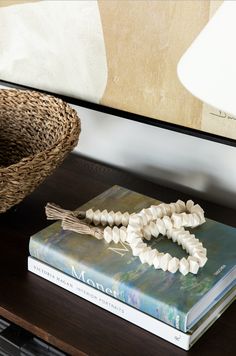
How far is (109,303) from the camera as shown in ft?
2.24

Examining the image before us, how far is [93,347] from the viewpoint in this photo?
2.09 feet

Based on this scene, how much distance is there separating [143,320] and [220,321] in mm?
90

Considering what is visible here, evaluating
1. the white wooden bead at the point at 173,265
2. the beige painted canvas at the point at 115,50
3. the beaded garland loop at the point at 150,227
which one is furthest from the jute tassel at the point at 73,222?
the beige painted canvas at the point at 115,50

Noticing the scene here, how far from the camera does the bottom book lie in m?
0.64

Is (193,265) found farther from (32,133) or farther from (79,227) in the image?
(32,133)

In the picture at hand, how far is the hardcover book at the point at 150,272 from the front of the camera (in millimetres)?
639

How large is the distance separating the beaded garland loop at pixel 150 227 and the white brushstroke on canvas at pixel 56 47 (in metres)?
0.25

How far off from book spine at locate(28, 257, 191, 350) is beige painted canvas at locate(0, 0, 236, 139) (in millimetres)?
295

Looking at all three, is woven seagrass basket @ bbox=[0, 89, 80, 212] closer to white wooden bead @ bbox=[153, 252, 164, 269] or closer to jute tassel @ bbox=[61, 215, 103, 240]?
jute tassel @ bbox=[61, 215, 103, 240]

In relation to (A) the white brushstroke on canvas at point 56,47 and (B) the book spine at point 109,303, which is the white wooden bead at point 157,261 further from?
(A) the white brushstroke on canvas at point 56,47

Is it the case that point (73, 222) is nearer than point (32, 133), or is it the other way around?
point (73, 222)

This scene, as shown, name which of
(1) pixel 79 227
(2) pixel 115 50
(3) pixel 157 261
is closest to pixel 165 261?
(3) pixel 157 261

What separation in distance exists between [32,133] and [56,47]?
144 millimetres

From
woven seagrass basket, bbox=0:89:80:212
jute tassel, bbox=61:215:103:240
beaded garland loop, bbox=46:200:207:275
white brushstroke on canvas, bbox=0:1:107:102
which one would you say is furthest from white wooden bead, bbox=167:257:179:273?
white brushstroke on canvas, bbox=0:1:107:102
